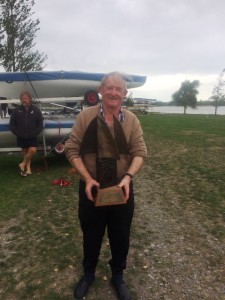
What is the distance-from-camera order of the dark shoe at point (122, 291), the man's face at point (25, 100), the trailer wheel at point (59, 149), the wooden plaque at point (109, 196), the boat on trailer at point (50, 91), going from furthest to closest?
the trailer wheel at point (59, 149), the boat on trailer at point (50, 91), the man's face at point (25, 100), the dark shoe at point (122, 291), the wooden plaque at point (109, 196)

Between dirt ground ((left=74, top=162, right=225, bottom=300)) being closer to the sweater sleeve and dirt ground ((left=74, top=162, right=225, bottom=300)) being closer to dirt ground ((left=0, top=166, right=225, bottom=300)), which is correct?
dirt ground ((left=0, top=166, right=225, bottom=300))

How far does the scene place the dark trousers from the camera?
3.10 metres

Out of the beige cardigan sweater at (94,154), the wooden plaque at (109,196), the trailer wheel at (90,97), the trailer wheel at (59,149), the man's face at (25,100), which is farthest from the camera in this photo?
the trailer wheel at (90,97)

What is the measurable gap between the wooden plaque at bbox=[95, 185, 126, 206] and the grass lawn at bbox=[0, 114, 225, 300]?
109cm

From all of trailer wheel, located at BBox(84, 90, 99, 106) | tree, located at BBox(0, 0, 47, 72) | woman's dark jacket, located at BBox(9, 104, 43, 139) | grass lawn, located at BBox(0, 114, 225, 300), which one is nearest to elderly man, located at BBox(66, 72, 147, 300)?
grass lawn, located at BBox(0, 114, 225, 300)

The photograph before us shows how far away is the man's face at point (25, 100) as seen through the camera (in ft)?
24.4

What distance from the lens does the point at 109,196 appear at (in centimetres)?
284

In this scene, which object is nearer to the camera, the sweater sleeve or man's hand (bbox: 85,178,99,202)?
man's hand (bbox: 85,178,99,202)

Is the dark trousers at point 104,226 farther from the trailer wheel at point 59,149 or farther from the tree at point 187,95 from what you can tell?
the tree at point 187,95

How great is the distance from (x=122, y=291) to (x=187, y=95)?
7117 cm

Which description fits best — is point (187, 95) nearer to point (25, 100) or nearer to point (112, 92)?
point (25, 100)

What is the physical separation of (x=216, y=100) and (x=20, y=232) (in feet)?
164

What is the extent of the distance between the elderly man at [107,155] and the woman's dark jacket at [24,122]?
4.76 meters

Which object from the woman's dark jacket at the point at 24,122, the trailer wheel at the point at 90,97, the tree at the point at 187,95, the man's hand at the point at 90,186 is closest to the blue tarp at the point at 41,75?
the trailer wheel at the point at 90,97
